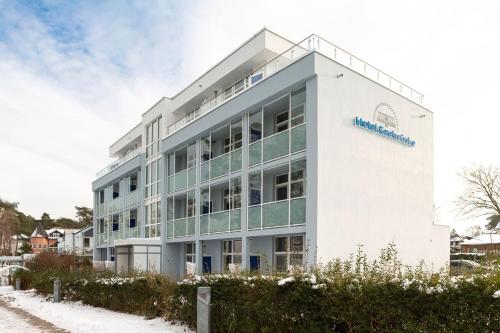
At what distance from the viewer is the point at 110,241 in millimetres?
39688

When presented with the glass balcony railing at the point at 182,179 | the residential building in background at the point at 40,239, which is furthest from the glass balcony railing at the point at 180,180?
the residential building in background at the point at 40,239

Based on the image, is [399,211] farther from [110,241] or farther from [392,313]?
[110,241]

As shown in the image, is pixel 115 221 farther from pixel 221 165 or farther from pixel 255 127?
pixel 255 127

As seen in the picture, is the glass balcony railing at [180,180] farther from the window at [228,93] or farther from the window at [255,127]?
the window at [255,127]

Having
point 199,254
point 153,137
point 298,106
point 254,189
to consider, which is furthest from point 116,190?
point 298,106

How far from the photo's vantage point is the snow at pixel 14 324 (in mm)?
12510

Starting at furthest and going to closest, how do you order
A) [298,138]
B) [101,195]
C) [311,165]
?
[101,195]
[298,138]
[311,165]

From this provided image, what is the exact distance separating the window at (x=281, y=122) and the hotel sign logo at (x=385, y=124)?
138 inches

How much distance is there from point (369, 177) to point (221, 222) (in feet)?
23.9

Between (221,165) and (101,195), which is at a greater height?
(221,165)

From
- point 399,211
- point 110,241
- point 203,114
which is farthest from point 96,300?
point 110,241

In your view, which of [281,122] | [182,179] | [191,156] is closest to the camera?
[281,122]

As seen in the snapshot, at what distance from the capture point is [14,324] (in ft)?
45.3

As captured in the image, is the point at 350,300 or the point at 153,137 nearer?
the point at 350,300
